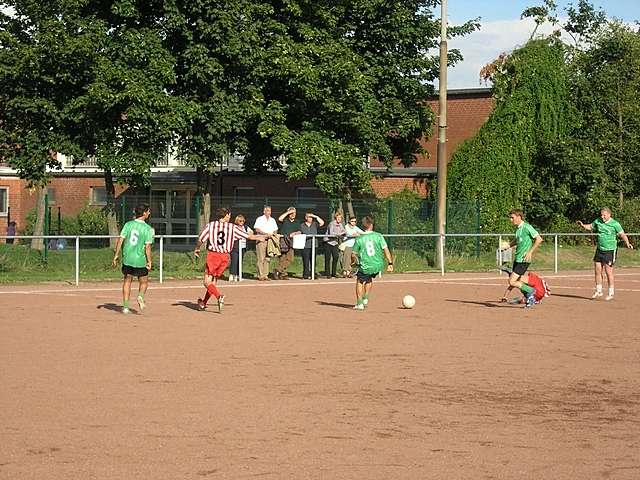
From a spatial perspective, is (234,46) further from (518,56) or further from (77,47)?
(518,56)

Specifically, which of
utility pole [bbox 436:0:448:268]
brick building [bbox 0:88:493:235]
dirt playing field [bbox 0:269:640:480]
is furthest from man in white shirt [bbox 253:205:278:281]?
brick building [bbox 0:88:493:235]

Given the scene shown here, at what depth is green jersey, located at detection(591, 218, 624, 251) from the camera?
23.6 meters

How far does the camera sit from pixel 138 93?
31.7m

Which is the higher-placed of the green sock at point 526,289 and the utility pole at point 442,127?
the utility pole at point 442,127

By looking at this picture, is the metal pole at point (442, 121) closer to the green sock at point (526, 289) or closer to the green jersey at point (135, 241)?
the green sock at point (526, 289)

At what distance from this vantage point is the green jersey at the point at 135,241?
62.4 feet

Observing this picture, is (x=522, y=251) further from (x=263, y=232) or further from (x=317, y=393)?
(x=317, y=393)

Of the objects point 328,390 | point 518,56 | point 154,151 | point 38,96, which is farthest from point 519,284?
point 518,56

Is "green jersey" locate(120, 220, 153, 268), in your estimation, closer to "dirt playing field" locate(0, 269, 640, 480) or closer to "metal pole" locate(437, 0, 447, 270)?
"dirt playing field" locate(0, 269, 640, 480)

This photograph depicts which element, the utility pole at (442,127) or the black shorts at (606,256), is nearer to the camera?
the black shorts at (606,256)

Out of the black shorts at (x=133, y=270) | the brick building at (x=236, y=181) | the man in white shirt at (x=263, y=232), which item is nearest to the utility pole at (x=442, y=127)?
the man in white shirt at (x=263, y=232)

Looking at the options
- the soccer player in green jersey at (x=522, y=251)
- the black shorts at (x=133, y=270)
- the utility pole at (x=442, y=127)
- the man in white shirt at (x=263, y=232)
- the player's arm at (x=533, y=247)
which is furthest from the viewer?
the utility pole at (x=442, y=127)

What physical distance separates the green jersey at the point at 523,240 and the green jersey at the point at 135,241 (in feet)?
22.5

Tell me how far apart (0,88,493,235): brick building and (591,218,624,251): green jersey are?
19.5m
